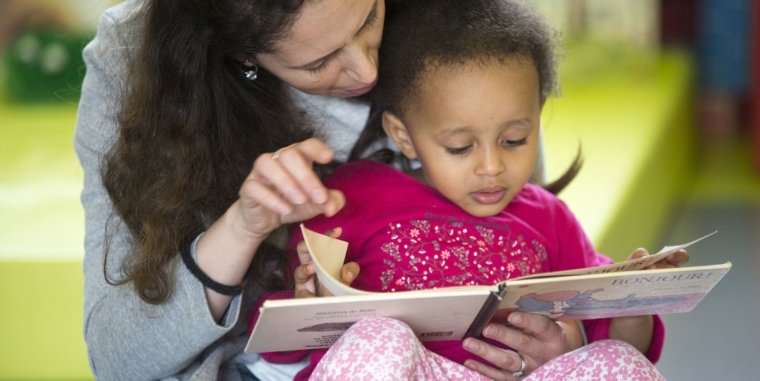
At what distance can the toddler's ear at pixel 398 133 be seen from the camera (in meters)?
1.30

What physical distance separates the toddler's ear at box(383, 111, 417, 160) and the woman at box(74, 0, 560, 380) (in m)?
0.12

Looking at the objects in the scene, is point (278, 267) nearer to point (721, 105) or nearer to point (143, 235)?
point (143, 235)

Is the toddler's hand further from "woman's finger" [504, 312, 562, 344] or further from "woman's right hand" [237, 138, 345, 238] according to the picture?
"woman's right hand" [237, 138, 345, 238]

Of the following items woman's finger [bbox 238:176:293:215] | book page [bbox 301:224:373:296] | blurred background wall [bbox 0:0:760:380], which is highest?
woman's finger [bbox 238:176:293:215]

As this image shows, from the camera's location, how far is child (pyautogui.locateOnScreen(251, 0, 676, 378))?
119 centimetres

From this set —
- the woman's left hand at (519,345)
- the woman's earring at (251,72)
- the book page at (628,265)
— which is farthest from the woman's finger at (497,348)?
the woman's earring at (251,72)

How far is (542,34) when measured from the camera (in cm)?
130

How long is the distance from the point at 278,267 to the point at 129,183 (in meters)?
0.24

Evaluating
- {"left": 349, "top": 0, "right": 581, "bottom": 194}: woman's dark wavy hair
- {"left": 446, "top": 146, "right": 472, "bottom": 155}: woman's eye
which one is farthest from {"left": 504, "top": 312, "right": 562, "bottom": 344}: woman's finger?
{"left": 349, "top": 0, "right": 581, "bottom": 194}: woman's dark wavy hair

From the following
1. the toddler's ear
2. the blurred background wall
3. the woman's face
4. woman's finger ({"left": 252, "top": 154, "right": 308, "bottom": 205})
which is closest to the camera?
woman's finger ({"left": 252, "top": 154, "right": 308, "bottom": 205})

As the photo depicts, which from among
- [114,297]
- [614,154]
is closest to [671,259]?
[114,297]

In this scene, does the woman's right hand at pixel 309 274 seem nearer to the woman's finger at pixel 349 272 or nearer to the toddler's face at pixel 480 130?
the woman's finger at pixel 349 272

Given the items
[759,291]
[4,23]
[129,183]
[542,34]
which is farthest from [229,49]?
[4,23]

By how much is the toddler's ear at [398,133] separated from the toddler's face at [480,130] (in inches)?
2.0
